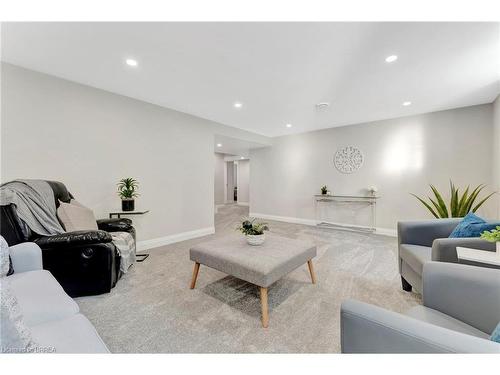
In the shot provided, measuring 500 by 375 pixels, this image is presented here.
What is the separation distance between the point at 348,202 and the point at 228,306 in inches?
158

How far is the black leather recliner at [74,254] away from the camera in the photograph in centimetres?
174

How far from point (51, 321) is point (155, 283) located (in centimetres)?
133

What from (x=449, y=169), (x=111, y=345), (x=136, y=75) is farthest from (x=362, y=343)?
(x=449, y=169)

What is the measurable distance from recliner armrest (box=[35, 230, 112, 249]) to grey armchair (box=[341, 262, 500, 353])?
6.76 ft

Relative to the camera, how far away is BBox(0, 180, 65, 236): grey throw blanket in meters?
1.78

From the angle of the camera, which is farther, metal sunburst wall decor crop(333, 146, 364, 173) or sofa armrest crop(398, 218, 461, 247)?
metal sunburst wall decor crop(333, 146, 364, 173)

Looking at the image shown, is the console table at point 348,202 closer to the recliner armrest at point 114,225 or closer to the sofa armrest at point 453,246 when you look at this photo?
the sofa armrest at point 453,246

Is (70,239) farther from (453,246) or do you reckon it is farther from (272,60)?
(453,246)

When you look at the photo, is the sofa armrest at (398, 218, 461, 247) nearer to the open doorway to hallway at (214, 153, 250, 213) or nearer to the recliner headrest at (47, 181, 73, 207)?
the recliner headrest at (47, 181, 73, 207)

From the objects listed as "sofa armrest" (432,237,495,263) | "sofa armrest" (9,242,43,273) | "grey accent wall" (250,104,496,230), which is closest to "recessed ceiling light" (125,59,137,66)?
"sofa armrest" (9,242,43,273)

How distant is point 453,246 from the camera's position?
57.8 inches

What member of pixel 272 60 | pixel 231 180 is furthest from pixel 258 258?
pixel 231 180

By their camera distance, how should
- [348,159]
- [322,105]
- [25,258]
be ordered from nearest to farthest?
1. [25,258]
2. [322,105]
3. [348,159]
